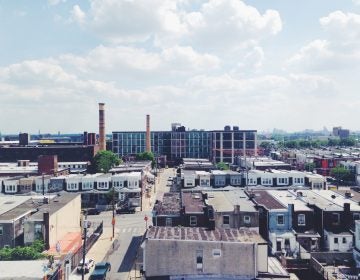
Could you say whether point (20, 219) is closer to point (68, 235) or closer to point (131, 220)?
point (68, 235)

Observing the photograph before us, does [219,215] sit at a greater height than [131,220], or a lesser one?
greater

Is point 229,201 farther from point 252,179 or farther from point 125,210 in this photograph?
point 252,179

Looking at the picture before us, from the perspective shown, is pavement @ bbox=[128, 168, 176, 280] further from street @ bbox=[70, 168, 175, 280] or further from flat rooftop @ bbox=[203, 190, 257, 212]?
flat rooftop @ bbox=[203, 190, 257, 212]

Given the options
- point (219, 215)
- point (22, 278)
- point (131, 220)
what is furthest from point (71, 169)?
point (22, 278)

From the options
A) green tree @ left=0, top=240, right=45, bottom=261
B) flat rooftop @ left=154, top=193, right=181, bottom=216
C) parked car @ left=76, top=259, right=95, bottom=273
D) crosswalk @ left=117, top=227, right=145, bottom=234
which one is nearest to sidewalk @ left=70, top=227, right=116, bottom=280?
parked car @ left=76, top=259, right=95, bottom=273

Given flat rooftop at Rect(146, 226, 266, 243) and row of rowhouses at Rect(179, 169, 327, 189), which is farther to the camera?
row of rowhouses at Rect(179, 169, 327, 189)

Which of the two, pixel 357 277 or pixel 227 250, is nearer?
pixel 227 250

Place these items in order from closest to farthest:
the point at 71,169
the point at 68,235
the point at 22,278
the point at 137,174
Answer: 1. the point at 22,278
2. the point at 68,235
3. the point at 137,174
4. the point at 71,169

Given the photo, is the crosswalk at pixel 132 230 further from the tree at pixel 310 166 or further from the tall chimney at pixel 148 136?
the tall chimney at pixel 148 136
